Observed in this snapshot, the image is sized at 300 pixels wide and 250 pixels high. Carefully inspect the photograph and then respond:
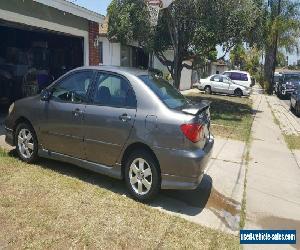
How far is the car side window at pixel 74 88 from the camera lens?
622cm

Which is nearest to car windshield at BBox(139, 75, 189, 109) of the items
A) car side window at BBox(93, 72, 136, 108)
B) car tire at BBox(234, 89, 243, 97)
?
car side window at BBox(93, 72, 136, 108)

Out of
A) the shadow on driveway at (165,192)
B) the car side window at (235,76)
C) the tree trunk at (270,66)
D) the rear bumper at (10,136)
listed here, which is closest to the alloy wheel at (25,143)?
the rear bumper at (10,136)

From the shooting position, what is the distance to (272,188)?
690 centimetres

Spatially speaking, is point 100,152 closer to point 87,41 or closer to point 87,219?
point 87,219

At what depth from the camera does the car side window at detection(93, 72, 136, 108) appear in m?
5.75

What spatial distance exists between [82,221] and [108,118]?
160 cm

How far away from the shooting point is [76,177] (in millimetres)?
6418

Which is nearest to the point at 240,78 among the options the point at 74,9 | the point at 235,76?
the point at 235,76

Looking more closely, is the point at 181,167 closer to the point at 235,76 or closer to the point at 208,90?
the point at 208,90

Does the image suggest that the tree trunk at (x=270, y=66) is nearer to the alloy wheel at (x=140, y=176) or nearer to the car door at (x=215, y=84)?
the car door at (x=215, y=84)

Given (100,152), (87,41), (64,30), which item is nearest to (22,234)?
(100,152)

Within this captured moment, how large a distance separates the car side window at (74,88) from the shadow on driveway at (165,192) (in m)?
1.21

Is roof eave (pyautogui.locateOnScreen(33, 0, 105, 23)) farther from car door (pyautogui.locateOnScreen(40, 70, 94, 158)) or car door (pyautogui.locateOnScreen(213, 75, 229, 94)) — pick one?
car door (pyautogui.locateOnScreen(213, 75, 229, 94))

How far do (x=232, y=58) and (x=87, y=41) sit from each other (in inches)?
2378
